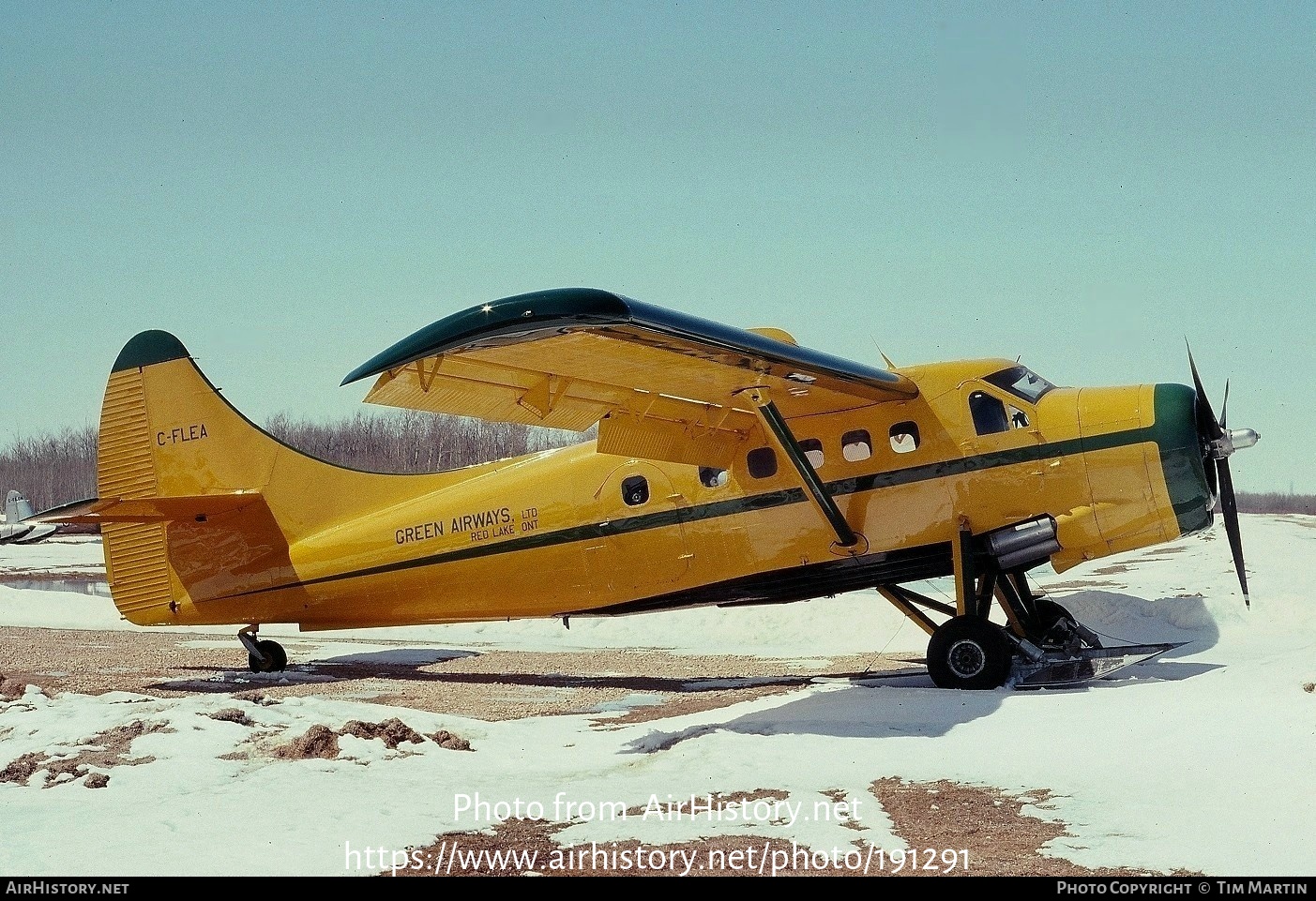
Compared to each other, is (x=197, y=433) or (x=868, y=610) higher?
(x=197, y=433)

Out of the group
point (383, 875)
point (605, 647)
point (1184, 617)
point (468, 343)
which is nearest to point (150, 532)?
point (605, 647)

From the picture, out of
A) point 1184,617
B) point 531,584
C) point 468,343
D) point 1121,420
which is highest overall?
point 468,343

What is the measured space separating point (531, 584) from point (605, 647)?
21.1ft

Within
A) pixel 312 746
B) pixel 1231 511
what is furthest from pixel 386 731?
pixel 1231 511

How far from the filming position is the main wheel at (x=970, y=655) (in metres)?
11.3

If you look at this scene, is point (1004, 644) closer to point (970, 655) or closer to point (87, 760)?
point (970, 655)

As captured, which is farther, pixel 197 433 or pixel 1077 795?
pixel 197 433

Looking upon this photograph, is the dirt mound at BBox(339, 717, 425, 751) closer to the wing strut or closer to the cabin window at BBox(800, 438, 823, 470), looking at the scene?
the wing strut

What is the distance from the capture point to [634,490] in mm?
12820

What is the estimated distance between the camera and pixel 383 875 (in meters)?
5.60

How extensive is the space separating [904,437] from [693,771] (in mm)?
4979

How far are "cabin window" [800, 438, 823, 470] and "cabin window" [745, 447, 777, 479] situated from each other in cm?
34

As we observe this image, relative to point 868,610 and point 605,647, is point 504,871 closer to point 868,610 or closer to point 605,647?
point 605,647

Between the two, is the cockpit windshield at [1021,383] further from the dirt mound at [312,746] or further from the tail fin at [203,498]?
the dirt mound at [312,746]
